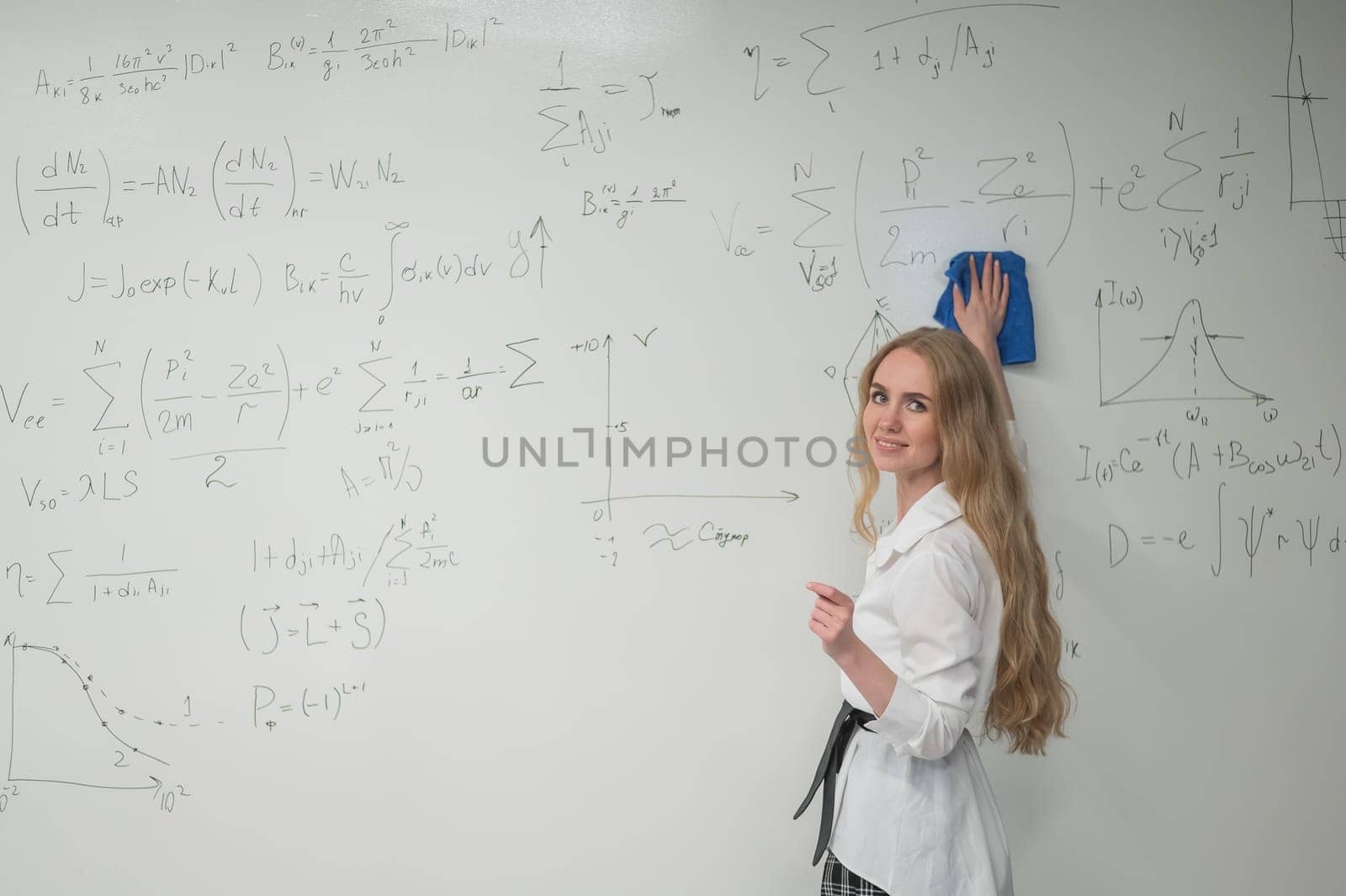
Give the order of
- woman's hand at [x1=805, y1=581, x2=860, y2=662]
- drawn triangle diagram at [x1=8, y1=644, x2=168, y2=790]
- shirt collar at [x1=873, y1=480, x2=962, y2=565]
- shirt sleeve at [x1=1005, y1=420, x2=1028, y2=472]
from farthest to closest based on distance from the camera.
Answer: drawn triangle diagram at [x1=8, y1=644, x2=168, y2=790], shirt sleeve at [x1=1005, y1=420, x2=1028, y2=472], shirt collar at [x1=873, y1=480, x2=962, y2=565], woman's hand at [x1=805, y1=581, x2=860, y2=662]

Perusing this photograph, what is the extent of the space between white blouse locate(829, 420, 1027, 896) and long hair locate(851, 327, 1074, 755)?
0.09 ft

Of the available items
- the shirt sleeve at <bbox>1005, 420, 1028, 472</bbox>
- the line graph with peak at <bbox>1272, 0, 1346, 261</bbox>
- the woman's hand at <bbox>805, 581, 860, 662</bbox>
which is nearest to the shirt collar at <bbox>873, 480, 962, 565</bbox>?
the woman's hand at <bbox>805, 581, 860, 662</bbox>

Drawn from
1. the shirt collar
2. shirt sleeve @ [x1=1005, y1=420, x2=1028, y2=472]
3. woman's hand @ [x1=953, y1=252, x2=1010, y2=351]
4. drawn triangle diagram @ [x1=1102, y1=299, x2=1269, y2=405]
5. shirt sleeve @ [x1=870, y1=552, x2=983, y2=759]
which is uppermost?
woman's hand @ [x1=953, y1=252, x2=1010, y2=351]

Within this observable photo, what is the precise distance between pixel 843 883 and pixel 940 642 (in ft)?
1.56

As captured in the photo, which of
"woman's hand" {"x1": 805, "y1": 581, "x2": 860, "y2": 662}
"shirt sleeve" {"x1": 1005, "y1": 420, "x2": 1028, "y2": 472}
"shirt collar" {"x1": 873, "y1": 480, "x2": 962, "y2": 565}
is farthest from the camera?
"shirt sleeve" {"x1": 1005, "y1": 420, "x2": 1028, "y2": 472}

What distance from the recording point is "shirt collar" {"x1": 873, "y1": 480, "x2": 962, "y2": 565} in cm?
141

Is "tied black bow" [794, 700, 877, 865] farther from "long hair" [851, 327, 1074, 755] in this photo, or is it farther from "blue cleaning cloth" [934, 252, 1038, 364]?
"blue cleaning cloth" [934, 252, 1038, 364]

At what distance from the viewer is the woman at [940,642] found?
130 cm

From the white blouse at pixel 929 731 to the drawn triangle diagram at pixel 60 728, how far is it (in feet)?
5.09

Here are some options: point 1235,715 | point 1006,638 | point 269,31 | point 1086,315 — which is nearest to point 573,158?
point 269,31

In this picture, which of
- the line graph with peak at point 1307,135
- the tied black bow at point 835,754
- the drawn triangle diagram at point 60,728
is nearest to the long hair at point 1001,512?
the tied black bow at point 835,754

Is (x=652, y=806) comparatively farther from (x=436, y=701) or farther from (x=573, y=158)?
(x=573, y=158)

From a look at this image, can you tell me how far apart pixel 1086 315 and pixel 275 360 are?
174cm

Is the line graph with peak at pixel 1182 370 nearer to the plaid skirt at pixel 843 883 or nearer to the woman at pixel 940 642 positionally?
the woman at pixel 940 642
